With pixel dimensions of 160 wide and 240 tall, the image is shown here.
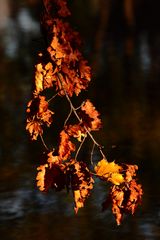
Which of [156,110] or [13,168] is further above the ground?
[156,110]

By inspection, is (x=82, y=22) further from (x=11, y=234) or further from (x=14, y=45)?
(x=11, y=234)

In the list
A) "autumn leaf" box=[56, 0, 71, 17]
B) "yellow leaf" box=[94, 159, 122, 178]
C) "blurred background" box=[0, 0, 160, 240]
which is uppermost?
"blurred background" box=[0, 0, 160, 240]

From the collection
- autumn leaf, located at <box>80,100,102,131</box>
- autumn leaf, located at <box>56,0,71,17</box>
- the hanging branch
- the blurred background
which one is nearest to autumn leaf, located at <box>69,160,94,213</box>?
the hanging branch

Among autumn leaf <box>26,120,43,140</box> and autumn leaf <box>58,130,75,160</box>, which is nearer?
autumn leaf <box>26,120,43,140</box>

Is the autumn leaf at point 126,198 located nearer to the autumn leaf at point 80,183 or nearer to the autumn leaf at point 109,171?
the autumn leaf at point 109,171

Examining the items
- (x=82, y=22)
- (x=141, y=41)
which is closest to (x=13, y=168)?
(x=141, y=41)

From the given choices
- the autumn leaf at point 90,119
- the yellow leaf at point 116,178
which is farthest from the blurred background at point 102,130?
the yellow leaf at point 116,178

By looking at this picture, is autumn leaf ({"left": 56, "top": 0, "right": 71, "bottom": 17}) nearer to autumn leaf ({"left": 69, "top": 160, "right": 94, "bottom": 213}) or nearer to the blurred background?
the blurred background

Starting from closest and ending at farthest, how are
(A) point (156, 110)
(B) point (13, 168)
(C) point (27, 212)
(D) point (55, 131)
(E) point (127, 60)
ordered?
(C) point (27, 212) < (B) point (13, 168) < (D) point (55, 131) < (A) point (156, 110) < (E) point (127, 60)
